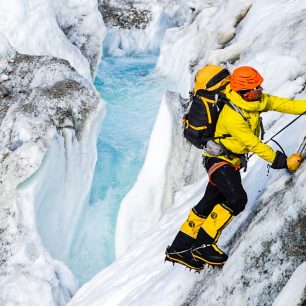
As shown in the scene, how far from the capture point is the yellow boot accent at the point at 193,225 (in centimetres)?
474

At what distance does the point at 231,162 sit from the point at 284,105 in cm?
72

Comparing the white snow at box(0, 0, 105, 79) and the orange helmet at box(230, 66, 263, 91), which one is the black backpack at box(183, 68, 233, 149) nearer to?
the orange helmet at box(230, 66, 263, 91)

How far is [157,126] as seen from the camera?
416 inches

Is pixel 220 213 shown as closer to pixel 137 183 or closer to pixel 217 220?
pixel 217 220

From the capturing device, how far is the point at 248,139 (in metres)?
4.06

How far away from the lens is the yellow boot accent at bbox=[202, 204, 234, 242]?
4395mm

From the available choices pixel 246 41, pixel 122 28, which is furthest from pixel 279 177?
pixel 122 28

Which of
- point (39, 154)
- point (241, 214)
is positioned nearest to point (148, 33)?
point (39, 154)

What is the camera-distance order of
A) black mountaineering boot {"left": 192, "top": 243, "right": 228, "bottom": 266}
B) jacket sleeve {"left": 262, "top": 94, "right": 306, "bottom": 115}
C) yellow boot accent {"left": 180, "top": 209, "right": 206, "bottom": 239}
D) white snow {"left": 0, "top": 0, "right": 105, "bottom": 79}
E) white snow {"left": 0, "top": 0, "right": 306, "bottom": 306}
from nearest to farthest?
jacket sleeve {"left": 262, "top": 94, "right": 306, "bottom": 115} < white snow {"left": 0, "top": 0, "right": 306, "bottom": 306} < black mountaineering boot {"left": 192, "top": 243, "right": 228, "bottom": 266} < yellow boot accent {"left": 180, "top": 209, "right": 206, "bottom": 239} < white snow {"left": 0, "top": 0, "right": 105, "bottom": 79}

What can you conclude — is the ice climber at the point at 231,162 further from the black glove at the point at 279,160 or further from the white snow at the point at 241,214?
the white snow at the point at 241,214

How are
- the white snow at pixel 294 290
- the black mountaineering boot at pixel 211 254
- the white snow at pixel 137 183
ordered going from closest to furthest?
the white snow at pixel 294 290 → the white snow at pixel 137 183 → the black mountaineering boot at pixel 211 254

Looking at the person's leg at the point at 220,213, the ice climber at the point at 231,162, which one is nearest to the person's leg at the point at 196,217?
the ice climber at the point at 231,162

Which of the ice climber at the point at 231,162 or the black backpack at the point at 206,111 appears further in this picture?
the black backpack at the point at 206,111

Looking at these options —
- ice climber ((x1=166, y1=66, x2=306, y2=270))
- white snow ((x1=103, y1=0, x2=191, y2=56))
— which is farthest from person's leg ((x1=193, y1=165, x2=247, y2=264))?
white snow ((x1=103, y1=0, x2=191, y2=56))
